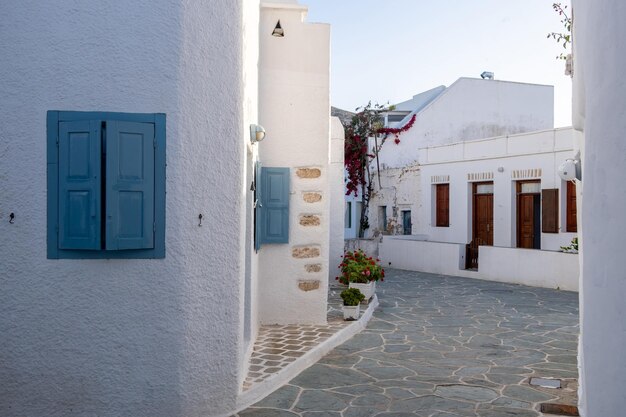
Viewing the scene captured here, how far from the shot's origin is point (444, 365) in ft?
22.0

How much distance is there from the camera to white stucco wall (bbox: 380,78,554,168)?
2167 cm

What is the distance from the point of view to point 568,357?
7074mm

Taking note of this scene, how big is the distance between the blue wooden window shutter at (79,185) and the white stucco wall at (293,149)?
3.84m

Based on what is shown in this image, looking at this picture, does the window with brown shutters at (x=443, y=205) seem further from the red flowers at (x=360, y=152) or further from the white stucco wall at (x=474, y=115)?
the red flowers at (x=360, y=152)

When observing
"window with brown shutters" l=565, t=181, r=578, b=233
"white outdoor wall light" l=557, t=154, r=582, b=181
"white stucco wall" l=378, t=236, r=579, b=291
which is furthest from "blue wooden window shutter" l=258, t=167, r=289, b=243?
"window with brown shutters" l=565, t=181, r=578, b=233

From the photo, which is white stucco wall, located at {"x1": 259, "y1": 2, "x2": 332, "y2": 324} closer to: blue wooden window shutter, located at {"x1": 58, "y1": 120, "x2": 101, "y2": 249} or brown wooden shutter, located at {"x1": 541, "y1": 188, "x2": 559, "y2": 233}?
blue wooden window shutter, located at {"x1": 58, "y1": 120, "x2": 101, "y2": 249}

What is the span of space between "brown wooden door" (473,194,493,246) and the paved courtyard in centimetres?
659

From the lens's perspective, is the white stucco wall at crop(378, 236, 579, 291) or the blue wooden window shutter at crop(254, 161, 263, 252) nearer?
the blue wooden window shutter at crop(254, 161, 263, 252)

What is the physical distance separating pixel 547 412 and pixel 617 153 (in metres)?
3.38

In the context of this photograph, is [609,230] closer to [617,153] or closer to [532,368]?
[617,153]

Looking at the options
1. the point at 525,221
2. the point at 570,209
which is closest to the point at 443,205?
the point at 525,221

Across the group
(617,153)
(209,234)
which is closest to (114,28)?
(209,234)

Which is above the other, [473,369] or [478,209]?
[478,209]

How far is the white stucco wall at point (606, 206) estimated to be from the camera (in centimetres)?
243
